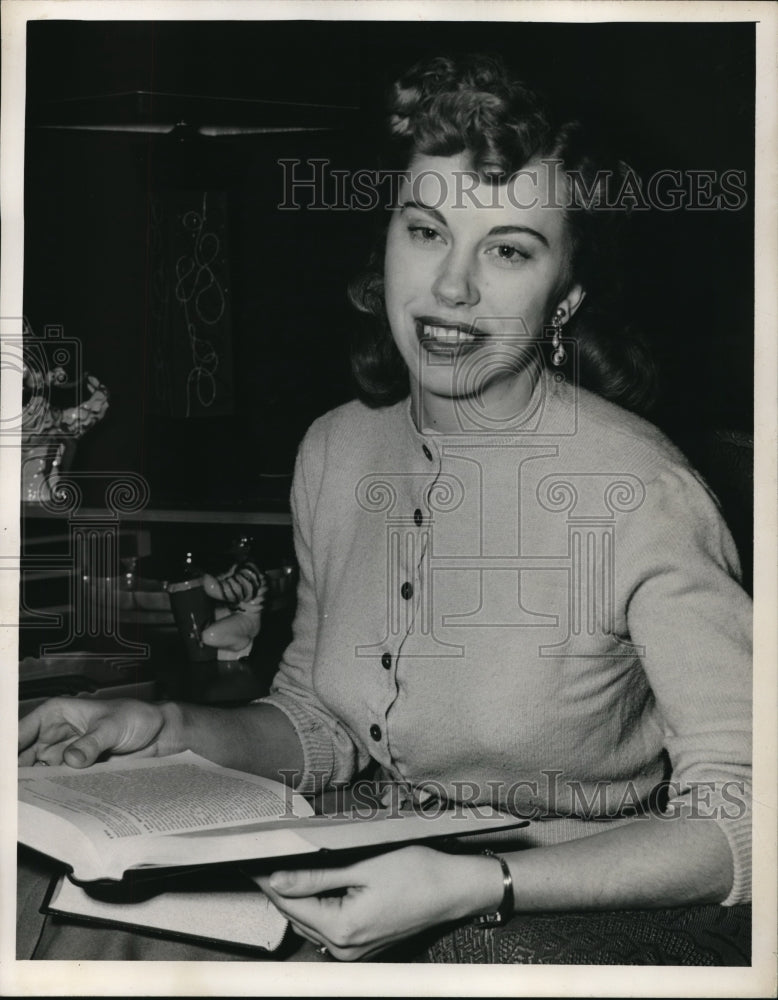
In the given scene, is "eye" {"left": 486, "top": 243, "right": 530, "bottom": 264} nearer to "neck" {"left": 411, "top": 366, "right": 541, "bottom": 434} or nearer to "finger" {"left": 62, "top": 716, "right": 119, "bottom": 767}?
"neck" {"left": 411, "top": 366, "right": 541, "bottom": 434}

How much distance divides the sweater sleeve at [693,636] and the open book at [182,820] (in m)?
0.22

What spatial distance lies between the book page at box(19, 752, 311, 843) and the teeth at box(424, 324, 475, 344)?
0.56 meters

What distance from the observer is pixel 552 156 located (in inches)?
44.4

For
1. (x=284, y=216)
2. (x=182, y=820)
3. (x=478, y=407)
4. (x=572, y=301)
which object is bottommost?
(x=182, y=820)

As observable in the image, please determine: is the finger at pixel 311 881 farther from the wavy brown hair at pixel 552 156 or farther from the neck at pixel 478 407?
the wavy brown hair at pixel 552 156

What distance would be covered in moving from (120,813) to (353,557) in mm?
390

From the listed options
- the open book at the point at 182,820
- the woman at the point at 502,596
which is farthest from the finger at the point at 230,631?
the open book at the point at 182,820

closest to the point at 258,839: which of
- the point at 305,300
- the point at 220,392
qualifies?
the point at 220,392

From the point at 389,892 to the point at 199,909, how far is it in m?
0.22

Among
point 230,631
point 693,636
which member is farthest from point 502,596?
point 230,631

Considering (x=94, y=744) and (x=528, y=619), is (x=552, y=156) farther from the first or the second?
(x=94, y=744)

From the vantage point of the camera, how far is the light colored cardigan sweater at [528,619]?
1118mm

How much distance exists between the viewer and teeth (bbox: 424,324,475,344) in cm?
115

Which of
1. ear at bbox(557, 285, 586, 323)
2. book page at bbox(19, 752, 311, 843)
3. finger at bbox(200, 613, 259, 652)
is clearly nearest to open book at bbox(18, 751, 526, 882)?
book page at bbox(19, 752, 311, 843)
